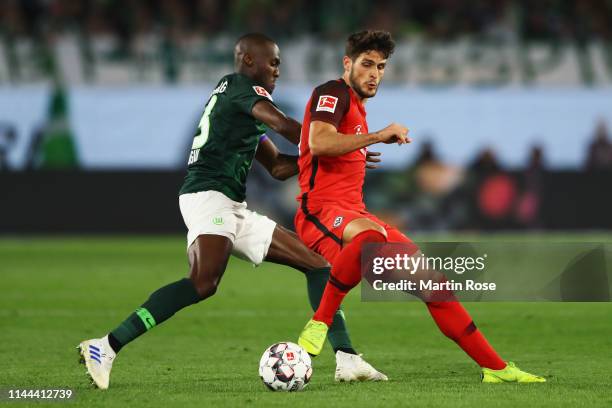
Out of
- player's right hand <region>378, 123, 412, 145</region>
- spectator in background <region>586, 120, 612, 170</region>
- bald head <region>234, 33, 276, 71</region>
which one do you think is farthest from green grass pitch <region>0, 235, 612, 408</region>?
spectator in background <region>586, 120, 612, 170</region>

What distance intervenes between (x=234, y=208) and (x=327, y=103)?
900 mm

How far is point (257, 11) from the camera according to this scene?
2241 centimetres

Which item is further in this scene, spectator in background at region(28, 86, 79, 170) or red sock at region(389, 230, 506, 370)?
spectator in background at region(28, 86, 79, 170)

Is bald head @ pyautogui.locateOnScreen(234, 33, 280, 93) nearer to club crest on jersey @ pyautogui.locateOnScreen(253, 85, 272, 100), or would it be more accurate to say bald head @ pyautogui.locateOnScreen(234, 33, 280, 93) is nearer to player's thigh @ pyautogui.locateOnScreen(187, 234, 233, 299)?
club crest on jersey @ pyautogui.locateOnScreen(253, 85, 272, 100)

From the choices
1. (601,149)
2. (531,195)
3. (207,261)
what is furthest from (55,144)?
(207,261)

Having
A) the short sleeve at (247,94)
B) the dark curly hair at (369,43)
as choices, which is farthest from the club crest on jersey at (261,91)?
the dark curly hair at (369,43)

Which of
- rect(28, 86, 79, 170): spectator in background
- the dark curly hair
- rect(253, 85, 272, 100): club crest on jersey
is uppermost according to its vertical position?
rect(28, 86, 79, 170): spectator in background

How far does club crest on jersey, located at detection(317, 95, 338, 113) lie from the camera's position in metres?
6.36

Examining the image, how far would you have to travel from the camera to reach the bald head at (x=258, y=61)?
274 inches

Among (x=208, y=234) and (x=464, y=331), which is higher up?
(x=208, y=234)

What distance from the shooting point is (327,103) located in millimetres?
6375

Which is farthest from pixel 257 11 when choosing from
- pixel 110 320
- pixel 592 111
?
pixel 110 320

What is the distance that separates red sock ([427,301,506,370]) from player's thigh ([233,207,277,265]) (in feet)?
3.77

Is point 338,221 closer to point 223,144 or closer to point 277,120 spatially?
point 277,120
